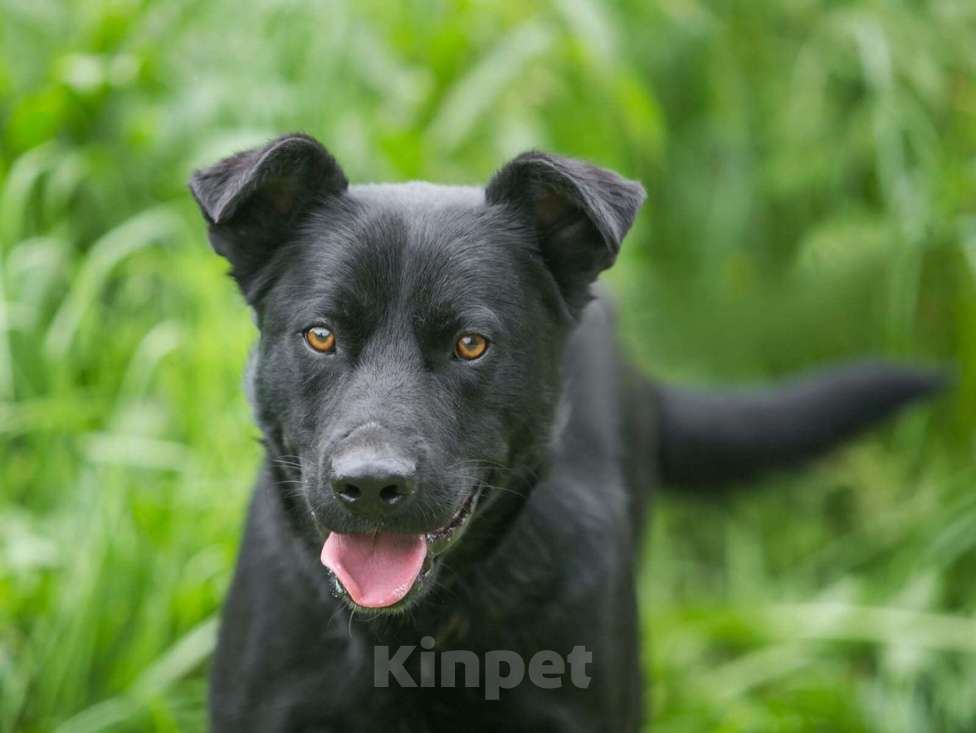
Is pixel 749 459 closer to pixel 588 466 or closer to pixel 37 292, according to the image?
pixel 588 466

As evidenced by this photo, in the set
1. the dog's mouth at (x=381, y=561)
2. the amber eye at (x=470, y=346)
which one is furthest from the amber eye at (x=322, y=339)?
the dog's mouth at (x=381, y=561)

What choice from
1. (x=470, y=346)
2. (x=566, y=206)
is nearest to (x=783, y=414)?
(x=566, y=206)

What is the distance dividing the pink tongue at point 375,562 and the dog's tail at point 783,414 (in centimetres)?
182

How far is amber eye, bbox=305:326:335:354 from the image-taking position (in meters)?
2.36

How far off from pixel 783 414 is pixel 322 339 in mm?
2089

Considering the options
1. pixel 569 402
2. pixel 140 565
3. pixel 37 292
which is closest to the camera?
pixel 569 402

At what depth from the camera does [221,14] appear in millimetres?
4395

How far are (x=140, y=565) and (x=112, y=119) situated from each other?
5.53 feet

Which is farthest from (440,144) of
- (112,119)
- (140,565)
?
(140,565)

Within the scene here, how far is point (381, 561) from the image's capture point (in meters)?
2.31

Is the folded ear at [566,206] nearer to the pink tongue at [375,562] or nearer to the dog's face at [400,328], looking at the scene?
the dog's face at [400,328]

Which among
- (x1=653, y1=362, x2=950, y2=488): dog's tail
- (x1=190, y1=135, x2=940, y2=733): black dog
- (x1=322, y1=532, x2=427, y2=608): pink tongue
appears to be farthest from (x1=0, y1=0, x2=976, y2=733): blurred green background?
(x1=322, y1=532, x2=427, y2=608): pink tongue

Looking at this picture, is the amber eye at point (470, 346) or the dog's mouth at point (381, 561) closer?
the dog's mouth at point (381, 561)

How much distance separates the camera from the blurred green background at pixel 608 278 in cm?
341
